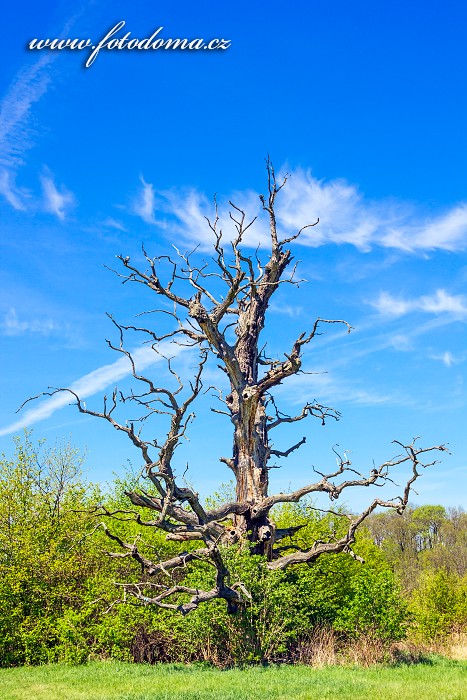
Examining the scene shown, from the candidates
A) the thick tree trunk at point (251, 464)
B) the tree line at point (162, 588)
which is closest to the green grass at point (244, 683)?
the tree line at point (162, 588)

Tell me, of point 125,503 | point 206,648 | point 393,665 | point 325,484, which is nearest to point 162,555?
point 125,503

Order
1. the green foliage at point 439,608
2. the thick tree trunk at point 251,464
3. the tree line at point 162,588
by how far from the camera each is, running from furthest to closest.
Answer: the green foliage at point 439,608 < the thick tree trunk at point 251,464 < the tree line at point 162,588

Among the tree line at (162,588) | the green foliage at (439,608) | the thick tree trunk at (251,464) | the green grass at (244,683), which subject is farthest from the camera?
the green foliage at (439,608)

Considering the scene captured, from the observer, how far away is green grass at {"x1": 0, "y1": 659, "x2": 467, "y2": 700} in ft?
34.8

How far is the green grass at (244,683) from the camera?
10594 millimetres

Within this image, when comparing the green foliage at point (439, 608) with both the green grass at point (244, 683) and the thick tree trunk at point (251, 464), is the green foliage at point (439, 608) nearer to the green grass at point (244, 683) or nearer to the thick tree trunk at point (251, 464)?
the green grass at point (244, 683)

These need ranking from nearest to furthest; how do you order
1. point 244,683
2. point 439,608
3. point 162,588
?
point 244,683, point 162,588, point 439,608

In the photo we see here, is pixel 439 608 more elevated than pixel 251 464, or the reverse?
pixel 251 464

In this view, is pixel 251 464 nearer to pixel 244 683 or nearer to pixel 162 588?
pixel 162 588

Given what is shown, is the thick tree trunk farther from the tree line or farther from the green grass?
the green grass

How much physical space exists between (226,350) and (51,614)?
10317 mm

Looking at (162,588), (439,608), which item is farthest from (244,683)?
(439,608)

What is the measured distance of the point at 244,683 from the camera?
11.8 m

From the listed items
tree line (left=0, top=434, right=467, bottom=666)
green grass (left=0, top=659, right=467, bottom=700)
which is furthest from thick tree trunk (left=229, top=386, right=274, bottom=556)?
green grass (left=0, top=659, right=467, bottom=700)
